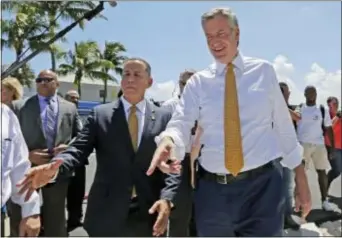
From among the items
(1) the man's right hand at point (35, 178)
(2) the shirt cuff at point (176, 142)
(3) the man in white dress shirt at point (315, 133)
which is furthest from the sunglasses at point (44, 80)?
(3) the man in white dress shirt at point (315, 133)

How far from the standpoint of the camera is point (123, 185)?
2.66 m

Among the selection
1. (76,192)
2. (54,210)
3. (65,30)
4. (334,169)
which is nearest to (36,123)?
(54,210)

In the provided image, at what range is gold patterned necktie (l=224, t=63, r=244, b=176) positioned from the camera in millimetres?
2248

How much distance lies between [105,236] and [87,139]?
59 centimetres

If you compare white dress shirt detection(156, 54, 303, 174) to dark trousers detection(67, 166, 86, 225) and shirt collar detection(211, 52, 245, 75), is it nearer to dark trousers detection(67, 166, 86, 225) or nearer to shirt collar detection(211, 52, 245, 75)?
shirt collar detection(211, 52, 245, 75)

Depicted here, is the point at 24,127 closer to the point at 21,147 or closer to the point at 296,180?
the point at 21,147

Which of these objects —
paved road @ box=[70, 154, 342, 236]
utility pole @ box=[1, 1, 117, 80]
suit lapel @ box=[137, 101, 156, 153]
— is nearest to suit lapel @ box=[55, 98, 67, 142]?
paved road @ box=[70, 154, 342, 236]

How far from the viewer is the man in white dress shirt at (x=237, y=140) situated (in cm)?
224

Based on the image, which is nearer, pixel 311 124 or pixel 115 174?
pixel 115 174

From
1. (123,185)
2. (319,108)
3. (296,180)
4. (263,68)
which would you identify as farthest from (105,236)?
(319,108)

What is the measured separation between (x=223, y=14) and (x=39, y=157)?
2351 millimetres

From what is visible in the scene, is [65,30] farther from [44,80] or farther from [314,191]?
[314,191]

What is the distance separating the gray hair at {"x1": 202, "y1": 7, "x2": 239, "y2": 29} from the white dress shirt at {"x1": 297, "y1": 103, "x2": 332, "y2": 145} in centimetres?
400

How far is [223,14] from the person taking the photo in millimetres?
2273
